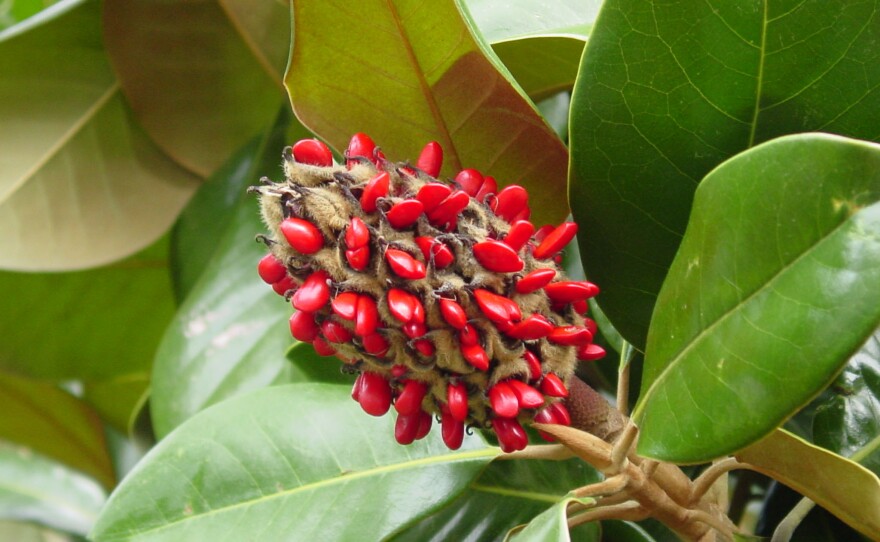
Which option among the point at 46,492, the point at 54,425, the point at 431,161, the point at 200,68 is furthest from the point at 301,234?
the point at 46,492

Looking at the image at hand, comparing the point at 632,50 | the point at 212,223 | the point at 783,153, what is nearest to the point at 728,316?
the point at 783,153

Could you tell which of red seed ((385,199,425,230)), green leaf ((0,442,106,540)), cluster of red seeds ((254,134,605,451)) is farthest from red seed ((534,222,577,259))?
green leaf ((0,442,106,540))

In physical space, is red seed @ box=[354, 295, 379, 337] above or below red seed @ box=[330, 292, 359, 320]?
below

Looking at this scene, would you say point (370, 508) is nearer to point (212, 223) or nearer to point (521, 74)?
point (521, 74)

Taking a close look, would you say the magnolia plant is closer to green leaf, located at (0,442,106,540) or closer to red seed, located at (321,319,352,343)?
red seed, located at (321,319,352,343)

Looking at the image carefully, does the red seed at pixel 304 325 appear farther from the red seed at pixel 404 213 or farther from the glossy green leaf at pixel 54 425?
the glossy green leaf at pixel 54 425
